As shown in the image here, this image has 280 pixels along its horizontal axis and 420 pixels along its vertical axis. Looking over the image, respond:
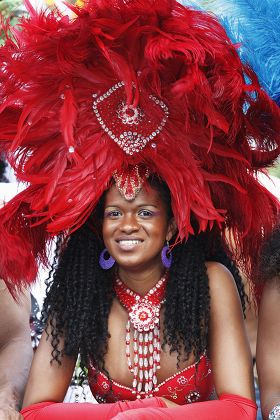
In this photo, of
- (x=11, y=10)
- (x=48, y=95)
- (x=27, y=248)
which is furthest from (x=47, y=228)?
(x=11, y=10)

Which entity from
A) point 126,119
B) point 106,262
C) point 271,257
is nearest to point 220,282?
point 271,257

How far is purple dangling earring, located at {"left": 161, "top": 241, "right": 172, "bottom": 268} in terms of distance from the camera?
321 centimetres

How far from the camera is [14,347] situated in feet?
11.7

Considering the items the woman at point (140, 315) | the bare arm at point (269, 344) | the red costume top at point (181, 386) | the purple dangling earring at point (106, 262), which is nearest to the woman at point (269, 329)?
the bare arm at point (269, 344)

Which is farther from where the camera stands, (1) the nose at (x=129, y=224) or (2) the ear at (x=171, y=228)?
(2) the ear at (x=171, y=228)

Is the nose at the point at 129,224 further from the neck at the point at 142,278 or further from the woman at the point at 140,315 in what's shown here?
the neck at the point at 142,278

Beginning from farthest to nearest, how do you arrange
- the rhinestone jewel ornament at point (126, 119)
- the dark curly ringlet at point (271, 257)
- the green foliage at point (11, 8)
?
the green foliage at point (11, 8) → the dark curly ringlet at point (271, 257) → the rhinestone jewel ornament at point (126, 119)

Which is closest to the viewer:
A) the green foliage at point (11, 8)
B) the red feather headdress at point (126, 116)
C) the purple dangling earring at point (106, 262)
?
the red feather headdress at point (126, 116)

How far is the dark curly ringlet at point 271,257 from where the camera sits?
125 inches

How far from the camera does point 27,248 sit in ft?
10.4

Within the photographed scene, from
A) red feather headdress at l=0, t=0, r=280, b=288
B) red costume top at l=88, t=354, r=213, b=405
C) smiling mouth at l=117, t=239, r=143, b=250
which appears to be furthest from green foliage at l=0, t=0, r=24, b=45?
red costume top at l=88, t=354, r=213, b=405

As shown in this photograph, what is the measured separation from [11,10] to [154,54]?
180 cm

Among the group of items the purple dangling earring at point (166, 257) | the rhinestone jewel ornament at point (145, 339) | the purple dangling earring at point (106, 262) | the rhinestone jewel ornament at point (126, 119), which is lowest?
the rhinestone jewel ornament at point (145, 339)

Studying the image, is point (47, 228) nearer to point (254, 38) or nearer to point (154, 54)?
point (154, 54)
